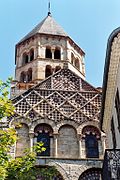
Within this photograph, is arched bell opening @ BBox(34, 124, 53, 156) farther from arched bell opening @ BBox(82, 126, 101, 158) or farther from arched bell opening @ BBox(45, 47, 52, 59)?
arched bell opening @ BBox(45, 47, 52, 59)

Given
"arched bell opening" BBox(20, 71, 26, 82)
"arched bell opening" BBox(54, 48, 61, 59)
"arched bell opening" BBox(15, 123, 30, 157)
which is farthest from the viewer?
"arched bell opening" BBox(54, 48, 61, 59)

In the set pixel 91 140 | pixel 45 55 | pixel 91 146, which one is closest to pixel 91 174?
pixel 91 146

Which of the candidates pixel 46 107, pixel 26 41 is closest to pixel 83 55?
pixel 26 41

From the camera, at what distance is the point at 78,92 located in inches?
882

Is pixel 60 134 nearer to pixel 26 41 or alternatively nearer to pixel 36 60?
pixel 36 60

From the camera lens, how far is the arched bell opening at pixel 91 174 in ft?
60.8

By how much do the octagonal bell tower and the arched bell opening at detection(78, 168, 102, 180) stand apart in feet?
35.9

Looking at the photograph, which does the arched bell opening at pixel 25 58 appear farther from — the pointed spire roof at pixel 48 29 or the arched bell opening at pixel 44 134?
the arched bell opening at pixel 44 134

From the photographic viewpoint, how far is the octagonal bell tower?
2942cm

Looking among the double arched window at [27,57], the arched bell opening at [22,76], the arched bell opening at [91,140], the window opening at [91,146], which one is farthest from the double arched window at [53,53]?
the window opening at [91,146]

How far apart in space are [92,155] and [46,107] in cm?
379

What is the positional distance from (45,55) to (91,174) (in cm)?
1402

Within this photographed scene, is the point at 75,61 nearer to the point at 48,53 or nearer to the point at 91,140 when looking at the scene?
the point at 48,53

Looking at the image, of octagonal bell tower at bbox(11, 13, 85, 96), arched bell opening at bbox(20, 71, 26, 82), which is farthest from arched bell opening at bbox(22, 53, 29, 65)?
arched bell opening at bbox(20, 71, 26, 82)
